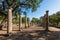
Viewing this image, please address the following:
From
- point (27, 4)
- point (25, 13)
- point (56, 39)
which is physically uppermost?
point (27, 4)

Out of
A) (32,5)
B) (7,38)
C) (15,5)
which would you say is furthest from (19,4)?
(7,38)

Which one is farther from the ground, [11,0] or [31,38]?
[11,0]

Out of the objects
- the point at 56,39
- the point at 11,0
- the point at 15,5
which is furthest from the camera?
the point at 15,5

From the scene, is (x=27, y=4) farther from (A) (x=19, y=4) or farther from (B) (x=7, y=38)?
(B) (x=7, y=38)

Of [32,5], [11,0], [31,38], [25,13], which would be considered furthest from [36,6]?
[31,38]

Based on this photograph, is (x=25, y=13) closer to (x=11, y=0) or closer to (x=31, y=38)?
(x=11, y=0)

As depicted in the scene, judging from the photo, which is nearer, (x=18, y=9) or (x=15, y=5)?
(x=15, y=5)

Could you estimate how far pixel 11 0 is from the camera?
24.4 m

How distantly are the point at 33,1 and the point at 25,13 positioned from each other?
4066 millimetres

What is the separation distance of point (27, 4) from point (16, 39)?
528 inches

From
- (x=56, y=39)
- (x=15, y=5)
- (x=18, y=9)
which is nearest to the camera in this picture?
(x=56, y=39)

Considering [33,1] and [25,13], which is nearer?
[33,1]

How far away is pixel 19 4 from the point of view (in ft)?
83.9

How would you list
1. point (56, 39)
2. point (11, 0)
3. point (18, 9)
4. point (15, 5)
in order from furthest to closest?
1. point (18, 9)
2. point (15, 5)
3. point (11, 0)
4. point (56, 39)
